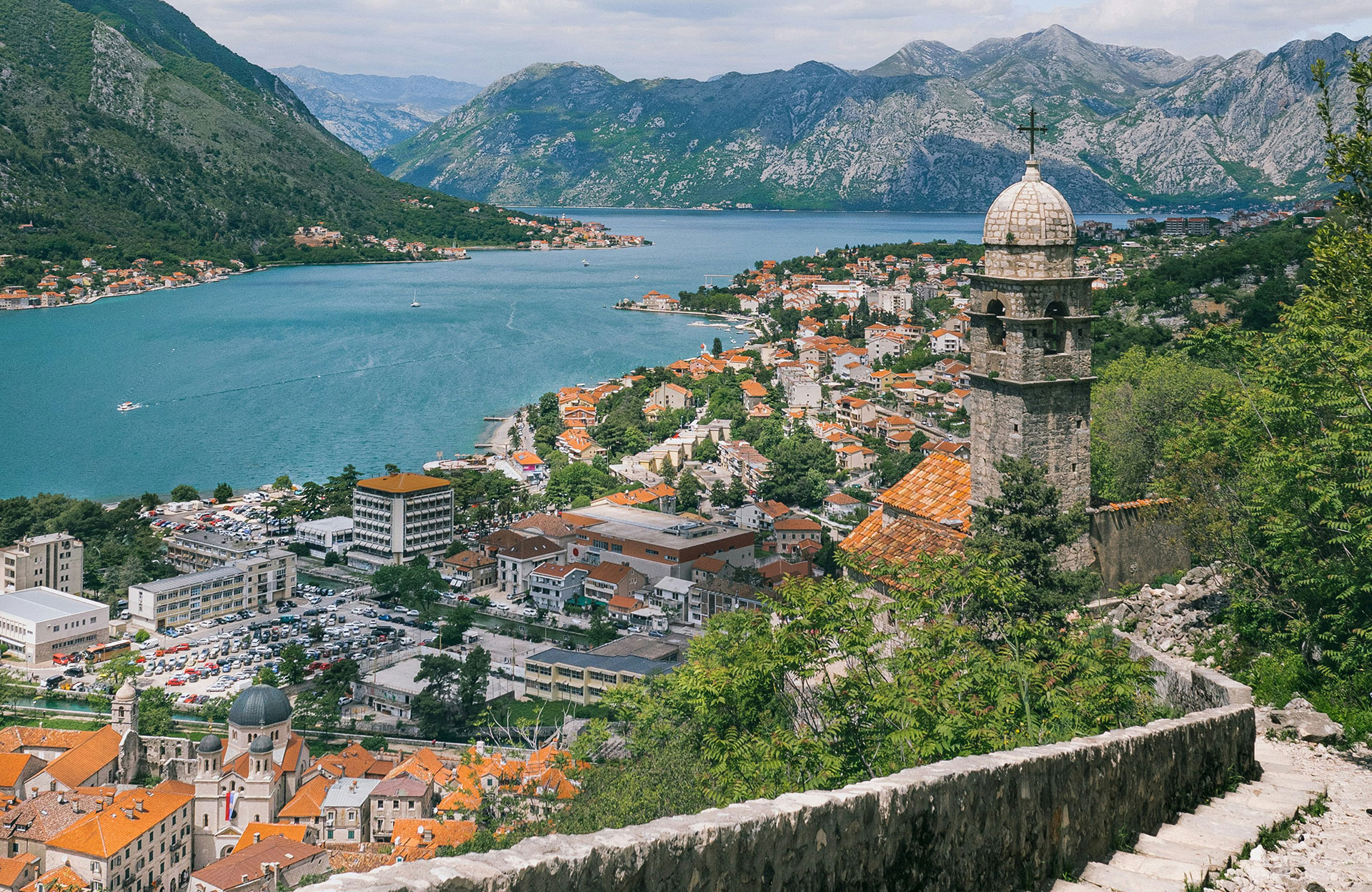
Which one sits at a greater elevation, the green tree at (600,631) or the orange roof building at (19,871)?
the green tree at (600,631)

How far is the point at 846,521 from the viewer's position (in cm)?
3697

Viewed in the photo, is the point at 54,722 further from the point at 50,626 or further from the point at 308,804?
the point at 308,804

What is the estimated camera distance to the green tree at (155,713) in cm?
2409

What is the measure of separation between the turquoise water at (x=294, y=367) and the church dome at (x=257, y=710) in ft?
76.4

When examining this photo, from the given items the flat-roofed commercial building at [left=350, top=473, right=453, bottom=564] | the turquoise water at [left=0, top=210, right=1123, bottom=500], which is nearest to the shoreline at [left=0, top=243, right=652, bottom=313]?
the turquoise water at [left=0, top=210, right=1123, bottom=500]

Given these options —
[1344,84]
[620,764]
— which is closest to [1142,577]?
[620,764]

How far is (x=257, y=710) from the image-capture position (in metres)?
21.7

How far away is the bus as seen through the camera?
28719 millimetres

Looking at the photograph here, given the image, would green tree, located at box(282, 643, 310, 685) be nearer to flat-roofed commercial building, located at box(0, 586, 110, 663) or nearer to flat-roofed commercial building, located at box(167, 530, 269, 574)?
flat-roofed commercial building, located at box(0, 586, 110, 663)

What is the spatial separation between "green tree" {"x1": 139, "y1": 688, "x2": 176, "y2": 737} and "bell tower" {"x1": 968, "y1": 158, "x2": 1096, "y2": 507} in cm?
1933

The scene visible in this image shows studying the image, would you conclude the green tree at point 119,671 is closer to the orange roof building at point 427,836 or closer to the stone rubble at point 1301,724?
the orange roof building at point 427,836

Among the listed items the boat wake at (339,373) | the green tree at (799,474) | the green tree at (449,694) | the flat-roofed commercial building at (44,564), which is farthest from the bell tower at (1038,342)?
the boat wake at (339,373)

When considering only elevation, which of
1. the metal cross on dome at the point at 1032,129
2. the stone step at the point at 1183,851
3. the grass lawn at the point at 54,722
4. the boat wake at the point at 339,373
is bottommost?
the grass lawn at the point at 54,722

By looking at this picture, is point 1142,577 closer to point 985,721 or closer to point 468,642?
point 985,721
